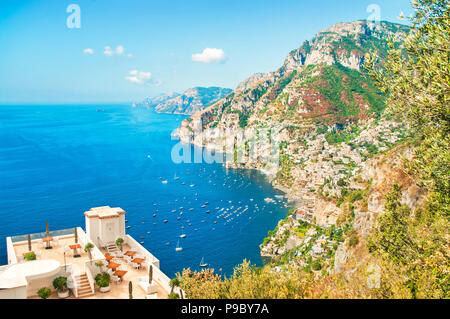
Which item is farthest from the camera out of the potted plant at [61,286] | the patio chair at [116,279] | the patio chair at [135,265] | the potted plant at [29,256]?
the patio chair at [135,265]

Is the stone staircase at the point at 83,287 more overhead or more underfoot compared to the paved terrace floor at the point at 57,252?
more underfoot

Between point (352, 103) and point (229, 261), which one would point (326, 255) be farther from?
point (352, 103)

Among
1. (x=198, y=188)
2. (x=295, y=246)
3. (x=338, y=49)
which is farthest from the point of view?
(x=338, y=49)

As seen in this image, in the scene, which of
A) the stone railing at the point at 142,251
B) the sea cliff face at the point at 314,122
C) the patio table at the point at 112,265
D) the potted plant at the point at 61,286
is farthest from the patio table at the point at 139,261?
the sea cliff face at the point at 314,122

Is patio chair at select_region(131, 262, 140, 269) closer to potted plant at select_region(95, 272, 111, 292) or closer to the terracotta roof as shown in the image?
potted plant at select_region(95, 272, 111, 292)

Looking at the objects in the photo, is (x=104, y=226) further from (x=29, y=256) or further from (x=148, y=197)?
(x=148, y=197)

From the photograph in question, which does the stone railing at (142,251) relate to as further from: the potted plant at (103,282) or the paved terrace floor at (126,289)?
the potted plant at (103,282)

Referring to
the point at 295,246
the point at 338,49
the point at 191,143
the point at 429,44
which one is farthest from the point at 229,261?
the point at 338,49
